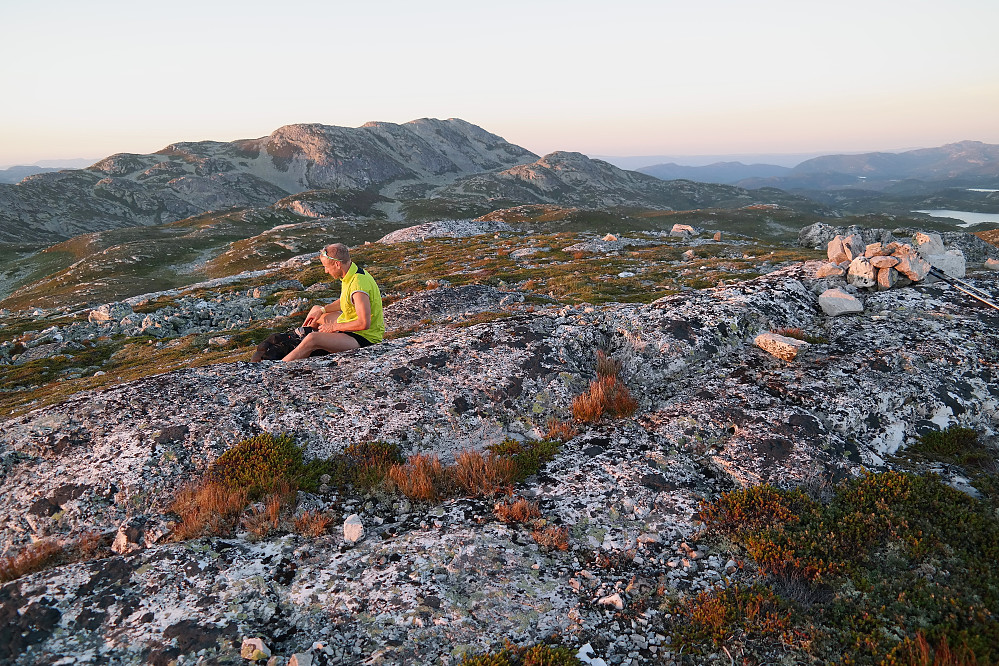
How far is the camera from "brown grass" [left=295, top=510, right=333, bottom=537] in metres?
7.70

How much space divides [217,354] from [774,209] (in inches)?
6635

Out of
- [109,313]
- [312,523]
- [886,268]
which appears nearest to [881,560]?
[312,523]

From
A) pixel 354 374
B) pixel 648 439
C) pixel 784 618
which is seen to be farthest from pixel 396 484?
pixel 784 618

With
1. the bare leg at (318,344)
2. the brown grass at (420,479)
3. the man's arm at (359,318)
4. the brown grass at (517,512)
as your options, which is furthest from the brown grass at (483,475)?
the bare leg at (318,344)

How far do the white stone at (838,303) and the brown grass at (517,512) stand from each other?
40.5 feet

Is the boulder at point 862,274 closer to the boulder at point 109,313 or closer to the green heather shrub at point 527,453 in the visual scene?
the green heather shrub at point 527,453

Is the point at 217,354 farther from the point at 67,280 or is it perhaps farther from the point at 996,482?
the point at 67,280

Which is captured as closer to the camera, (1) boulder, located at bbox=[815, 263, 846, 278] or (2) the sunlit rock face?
(2) the sunlit rock face

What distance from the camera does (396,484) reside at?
8898 mm

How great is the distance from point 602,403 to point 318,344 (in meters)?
8.68

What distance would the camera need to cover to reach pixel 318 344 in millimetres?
13453

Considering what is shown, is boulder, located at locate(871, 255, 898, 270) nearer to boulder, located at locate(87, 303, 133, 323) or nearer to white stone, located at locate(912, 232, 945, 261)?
white stone, located at locate(912, 232, 945, 261)


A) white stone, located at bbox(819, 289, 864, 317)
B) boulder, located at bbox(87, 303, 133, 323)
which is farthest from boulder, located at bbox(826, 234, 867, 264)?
boulder, located at bbox(87, 303, 133, 323)

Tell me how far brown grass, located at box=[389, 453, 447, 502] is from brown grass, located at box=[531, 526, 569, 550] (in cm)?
215
